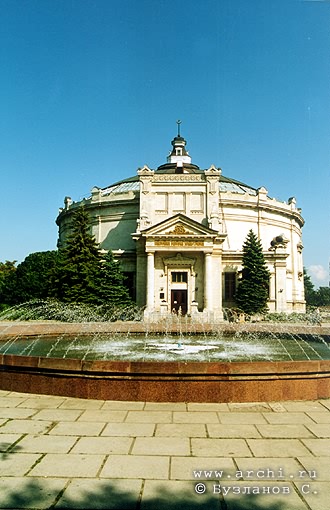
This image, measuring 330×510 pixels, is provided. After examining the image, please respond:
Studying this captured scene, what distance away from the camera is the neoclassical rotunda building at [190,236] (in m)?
38.3

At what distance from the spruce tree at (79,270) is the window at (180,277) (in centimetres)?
749

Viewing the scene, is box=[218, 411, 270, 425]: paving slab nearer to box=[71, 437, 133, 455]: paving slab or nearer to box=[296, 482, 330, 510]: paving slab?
box=[71, 437, 133, 455]: paving slab

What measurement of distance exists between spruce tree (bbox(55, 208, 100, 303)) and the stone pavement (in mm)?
28772

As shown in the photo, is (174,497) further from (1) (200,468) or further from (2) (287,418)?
(2) (287,418)

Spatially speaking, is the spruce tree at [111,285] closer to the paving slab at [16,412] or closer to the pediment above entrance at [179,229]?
the pediment above entrance at [179,229]

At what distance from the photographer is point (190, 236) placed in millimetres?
38000

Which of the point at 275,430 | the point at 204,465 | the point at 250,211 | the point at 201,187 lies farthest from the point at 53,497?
the point at 250,211

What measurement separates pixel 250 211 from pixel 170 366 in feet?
152

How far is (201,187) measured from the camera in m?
43.4

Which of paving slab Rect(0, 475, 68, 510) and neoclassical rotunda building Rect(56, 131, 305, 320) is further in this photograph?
neoclassical rotunda building Rect(56, 131, 305, 320)

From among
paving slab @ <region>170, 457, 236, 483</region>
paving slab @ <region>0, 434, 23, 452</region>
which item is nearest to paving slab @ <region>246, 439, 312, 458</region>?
paving slab @ <region>170, 457, 236, 483</region>

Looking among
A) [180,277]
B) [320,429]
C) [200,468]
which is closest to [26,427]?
[200,468]

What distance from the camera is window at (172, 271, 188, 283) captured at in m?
39.8

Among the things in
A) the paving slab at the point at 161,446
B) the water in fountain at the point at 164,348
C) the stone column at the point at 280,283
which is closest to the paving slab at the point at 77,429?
the paving slab at the point at 161,446
